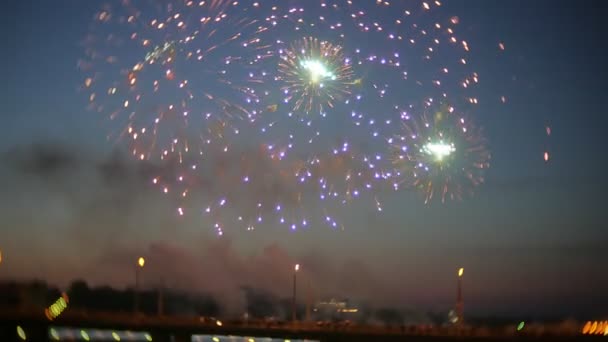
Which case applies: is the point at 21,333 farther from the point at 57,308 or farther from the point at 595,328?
Answer: the point at 595,328

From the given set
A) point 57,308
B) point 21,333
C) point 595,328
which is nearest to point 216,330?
point 21,333

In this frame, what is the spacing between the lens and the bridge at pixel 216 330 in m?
61.2

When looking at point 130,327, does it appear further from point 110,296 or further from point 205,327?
point 110,296

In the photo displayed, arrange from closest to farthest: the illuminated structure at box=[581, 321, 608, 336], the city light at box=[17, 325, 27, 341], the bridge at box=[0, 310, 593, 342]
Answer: the city light at box=[17, 325, 27, 341], the bridge at box=[0, 310, 593, 342], the illuminated structure at box=[581, 321, 608, 336]

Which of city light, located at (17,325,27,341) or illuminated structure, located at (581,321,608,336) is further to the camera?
illuminated structure, located at (581,321,608,336)

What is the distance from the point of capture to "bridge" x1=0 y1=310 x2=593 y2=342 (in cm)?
6116

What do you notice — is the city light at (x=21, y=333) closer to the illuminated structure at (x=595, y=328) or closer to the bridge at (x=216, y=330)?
the bridge at (x=216, y=330)

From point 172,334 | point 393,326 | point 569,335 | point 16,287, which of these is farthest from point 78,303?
point 569,335

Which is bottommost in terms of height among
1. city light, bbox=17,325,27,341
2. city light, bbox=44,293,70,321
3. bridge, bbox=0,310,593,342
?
city light, bbox=17,325,27,341

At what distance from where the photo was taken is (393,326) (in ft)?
243

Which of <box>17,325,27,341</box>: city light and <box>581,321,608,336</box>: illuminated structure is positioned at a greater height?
<box>581,321,608,336</box>: illuminated structure

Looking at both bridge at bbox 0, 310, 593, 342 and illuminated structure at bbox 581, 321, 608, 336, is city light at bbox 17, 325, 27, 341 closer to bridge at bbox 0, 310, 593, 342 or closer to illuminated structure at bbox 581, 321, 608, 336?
bridge at bbox 0, 310, 593, 342

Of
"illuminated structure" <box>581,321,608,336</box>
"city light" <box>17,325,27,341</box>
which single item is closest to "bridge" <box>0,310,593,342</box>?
"city light" <box>17,325,27,341</box>

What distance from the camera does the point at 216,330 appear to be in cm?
6812
